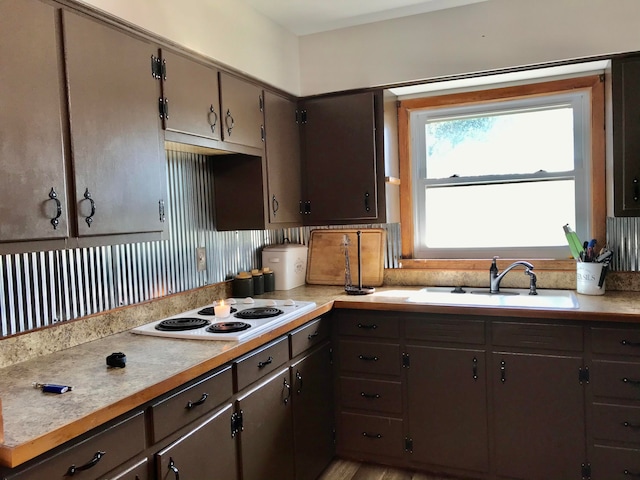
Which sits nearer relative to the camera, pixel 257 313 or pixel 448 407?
pixel 257 313

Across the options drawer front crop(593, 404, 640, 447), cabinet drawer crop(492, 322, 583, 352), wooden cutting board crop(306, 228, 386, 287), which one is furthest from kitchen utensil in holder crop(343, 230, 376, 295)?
drawer front crop(593, 404, 640, 447)

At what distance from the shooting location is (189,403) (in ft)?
5.45

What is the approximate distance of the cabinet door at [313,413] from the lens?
7.82 ft

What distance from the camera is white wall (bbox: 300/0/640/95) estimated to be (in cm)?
255

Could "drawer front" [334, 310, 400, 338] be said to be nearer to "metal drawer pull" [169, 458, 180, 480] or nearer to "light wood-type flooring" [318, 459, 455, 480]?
"light wood-type flooring" [318, 459, 455, 480]

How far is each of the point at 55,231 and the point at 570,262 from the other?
8.66 ft

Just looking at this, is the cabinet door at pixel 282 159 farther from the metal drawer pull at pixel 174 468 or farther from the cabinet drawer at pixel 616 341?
the cabinet drawer at pixel 616 341

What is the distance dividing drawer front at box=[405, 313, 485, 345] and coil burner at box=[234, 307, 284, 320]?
28.1 inches

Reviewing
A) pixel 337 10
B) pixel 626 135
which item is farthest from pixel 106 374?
pixel 626 135

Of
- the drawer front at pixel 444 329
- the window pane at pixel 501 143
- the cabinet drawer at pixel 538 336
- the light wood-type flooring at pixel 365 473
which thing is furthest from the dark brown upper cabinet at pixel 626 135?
the light wood-type flooring at pixel 365 473

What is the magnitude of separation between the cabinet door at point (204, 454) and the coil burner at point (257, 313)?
519 mm

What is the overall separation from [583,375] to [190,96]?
220 cm

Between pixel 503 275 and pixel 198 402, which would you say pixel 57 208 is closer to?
pixel 198 402

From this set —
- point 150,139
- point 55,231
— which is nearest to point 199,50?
point 150,139
